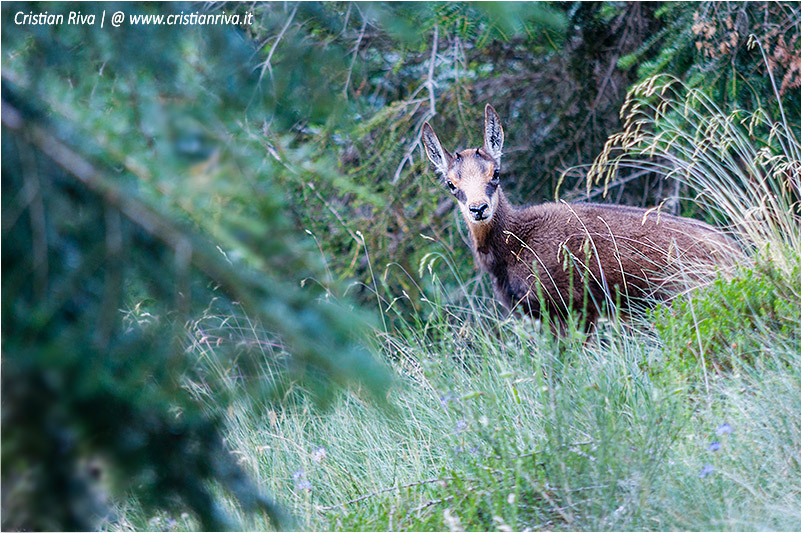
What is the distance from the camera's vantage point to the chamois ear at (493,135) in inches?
231

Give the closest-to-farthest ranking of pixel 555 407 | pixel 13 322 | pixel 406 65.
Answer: pixel 13 322 < pixel 555 407 < pixel 406 65

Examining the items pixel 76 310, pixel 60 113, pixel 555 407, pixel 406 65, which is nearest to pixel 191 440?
pixel 76 310

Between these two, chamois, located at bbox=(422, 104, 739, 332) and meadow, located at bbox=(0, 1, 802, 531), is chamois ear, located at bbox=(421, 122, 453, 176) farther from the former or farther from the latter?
meadow, located at bbox=(0, 1, 802, 531)

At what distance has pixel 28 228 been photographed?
1782 mm

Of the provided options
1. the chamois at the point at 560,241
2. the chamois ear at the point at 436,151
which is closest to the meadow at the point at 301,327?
the chamois at the point at 560,241

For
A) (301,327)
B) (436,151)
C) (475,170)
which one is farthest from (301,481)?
(436,151)

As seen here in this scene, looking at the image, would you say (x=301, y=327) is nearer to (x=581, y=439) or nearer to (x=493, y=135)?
(x=581, y=439)

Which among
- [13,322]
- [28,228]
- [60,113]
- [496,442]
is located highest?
[60,113]

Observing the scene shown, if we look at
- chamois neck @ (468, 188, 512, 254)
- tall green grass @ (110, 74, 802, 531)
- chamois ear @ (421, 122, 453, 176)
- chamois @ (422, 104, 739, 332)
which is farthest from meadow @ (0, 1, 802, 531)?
chamois ear @ (421, 122, 453, 176)

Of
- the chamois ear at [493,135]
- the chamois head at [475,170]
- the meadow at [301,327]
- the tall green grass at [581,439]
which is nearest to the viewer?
the meadow at [301,327]

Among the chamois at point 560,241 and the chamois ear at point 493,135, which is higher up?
the chamois ear at point 493,135

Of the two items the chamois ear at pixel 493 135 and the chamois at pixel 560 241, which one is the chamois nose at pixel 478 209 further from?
the chamois ear at pixel 493 135

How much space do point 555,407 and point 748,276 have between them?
1881mm

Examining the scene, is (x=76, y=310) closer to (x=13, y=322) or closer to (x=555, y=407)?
(x=13, y=322)
